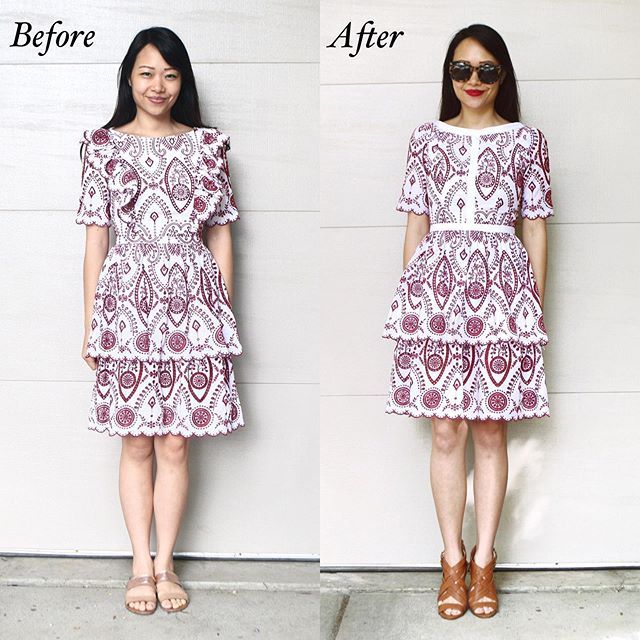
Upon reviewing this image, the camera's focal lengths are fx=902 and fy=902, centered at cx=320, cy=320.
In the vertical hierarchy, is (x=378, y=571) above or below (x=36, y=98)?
below

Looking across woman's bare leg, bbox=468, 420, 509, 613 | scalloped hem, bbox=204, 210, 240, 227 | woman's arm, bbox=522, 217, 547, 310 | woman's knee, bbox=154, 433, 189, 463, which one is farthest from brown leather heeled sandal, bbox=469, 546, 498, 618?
scalloped hem, bbox=204, 210, 240, 227

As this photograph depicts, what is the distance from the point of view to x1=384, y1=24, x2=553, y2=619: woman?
2293 millimetres

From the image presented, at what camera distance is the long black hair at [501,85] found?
231cm

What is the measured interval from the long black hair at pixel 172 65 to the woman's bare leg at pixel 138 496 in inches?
34.8

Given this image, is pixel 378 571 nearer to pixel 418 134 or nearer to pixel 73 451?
pixel 73 451

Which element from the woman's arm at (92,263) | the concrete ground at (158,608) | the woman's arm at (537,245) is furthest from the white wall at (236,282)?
the woman's arm at (537,245)

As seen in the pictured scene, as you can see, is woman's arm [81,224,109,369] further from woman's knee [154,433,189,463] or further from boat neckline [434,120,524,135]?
boat neckline [434,120,524,135]

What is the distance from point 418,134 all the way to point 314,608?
1.36m

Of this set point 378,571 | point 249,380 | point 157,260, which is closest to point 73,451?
point 249,380

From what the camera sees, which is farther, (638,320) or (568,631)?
(638,320)

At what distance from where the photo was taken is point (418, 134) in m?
2.40

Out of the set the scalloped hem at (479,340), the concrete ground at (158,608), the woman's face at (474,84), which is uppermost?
the woman's face at (474,84)

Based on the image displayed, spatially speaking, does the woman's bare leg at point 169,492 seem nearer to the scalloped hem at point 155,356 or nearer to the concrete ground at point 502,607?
the scalloped hem at point 155,356

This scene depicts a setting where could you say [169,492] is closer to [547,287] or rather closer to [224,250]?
[224,250]
